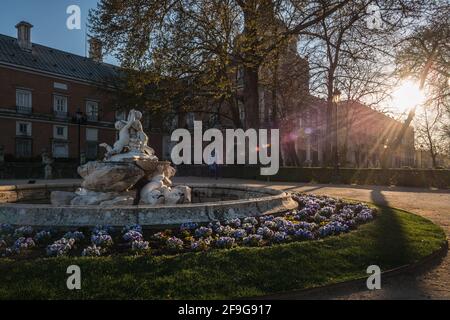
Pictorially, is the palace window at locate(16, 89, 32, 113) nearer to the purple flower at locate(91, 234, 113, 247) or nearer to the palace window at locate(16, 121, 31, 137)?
the palace window at locate(16, 121, 31, 137)

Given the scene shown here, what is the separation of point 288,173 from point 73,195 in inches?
676

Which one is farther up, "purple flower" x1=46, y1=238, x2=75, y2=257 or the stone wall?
the stone wall

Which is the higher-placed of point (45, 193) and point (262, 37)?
point (262, 37)

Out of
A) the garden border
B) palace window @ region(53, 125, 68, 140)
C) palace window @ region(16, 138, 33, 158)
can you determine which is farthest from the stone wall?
the garden border

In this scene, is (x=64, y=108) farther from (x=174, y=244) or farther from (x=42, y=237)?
(x=174, y=244)

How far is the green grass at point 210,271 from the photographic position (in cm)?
401

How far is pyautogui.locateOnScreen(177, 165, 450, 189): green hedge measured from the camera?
2094 centimetres

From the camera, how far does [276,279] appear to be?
443 cm

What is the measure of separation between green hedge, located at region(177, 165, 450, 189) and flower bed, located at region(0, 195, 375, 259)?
16137 mm

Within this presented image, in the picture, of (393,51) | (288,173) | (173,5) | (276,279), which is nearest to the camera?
(276,279)

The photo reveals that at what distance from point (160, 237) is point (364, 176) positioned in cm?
1901

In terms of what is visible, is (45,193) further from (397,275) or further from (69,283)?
(397,275)

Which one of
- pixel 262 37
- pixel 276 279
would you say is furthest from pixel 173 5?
pixel 276 279

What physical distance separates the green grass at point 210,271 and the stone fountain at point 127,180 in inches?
145
